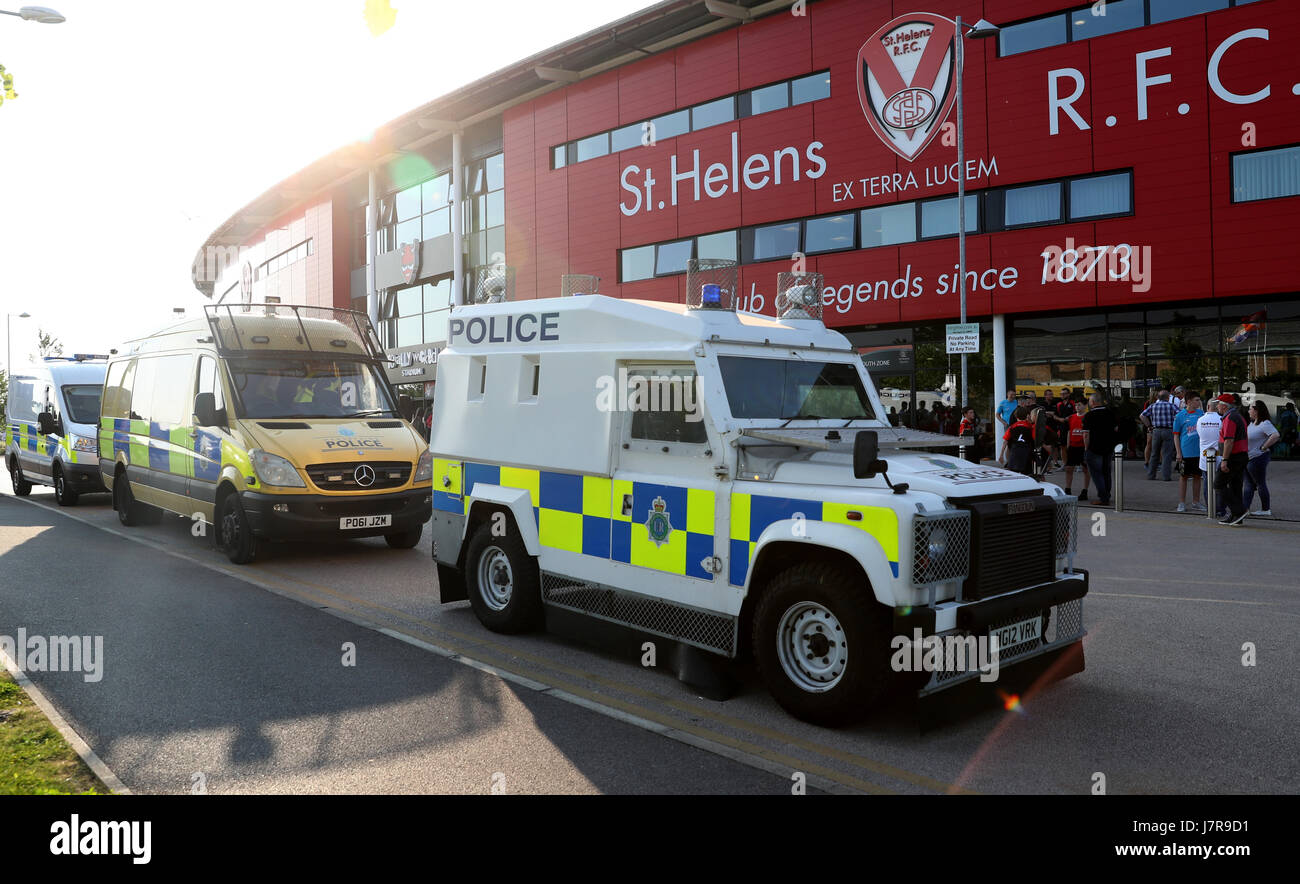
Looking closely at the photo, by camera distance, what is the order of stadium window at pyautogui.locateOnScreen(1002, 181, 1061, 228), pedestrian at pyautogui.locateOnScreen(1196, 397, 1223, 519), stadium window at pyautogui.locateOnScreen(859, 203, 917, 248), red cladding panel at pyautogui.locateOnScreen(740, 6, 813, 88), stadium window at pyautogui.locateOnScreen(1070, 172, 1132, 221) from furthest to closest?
red cladding panel at pyautogui.locateOnScreen(740, 6, 813, 88), stadium window at pyautogui.locateOnScreen(859, 203, 917, 248), stadium window at pyautogui.locateOnScreen(1002, 181, 1061, 228), stadium window at pyautogui.locateOnScreen(1070, 172, 1132, 221), pedestrian at pyautogui.locateOnScreen(1196, 397, 1223, 519)

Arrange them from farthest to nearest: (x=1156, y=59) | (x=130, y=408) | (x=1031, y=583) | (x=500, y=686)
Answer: (x=1156, y=59)
(x=130, y=408)
(x=500, y=686)
(x=1031, y=583)

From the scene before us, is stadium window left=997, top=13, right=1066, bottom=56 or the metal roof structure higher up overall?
the metal roof structure

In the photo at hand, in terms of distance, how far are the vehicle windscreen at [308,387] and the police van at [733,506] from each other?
3.62 meters

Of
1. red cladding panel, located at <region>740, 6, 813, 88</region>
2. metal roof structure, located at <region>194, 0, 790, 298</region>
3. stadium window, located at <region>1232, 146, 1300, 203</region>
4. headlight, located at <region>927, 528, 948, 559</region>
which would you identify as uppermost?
metal roof structure, located at <region>194, 0, 790, 298</region>

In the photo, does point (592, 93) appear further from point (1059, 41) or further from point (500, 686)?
point (500, 686)

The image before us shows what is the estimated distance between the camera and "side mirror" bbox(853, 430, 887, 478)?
4664mm

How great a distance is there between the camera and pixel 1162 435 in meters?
19.2

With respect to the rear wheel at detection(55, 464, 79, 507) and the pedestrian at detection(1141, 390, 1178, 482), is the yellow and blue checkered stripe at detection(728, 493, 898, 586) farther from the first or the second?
the pedestrian at detection(1141, 390, 1178, 482)

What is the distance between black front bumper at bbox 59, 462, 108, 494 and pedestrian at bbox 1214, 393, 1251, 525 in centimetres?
1706

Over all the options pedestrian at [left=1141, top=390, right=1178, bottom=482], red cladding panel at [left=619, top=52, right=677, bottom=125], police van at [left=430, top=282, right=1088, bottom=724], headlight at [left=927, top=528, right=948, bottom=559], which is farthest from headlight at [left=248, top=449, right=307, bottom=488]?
red cladding panel at [left=619, top=52, right=677, bottom=125]

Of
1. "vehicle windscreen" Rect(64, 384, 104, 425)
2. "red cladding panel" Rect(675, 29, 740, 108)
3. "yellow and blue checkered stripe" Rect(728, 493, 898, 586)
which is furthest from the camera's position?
"red cladding panel" Rect(675, 29, 740, 108)

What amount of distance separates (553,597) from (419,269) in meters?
35.0
